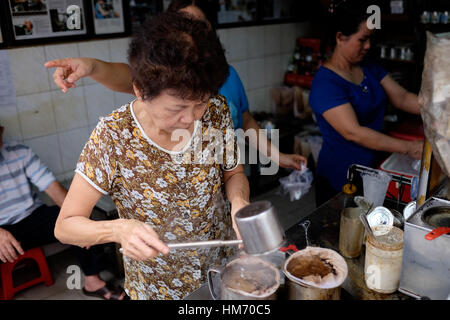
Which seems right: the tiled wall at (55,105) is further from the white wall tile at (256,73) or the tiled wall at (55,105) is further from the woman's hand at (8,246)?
the woman's hand at (8,246)

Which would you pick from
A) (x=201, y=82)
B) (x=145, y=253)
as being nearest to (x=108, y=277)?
(x=145, y=253)

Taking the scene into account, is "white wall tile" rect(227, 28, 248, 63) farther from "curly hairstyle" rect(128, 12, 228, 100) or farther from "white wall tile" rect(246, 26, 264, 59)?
"curly hairstyle" rect(128, 12, 228, 100)

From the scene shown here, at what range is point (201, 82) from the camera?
1.13 meters

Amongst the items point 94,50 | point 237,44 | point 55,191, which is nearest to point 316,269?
point 55,191

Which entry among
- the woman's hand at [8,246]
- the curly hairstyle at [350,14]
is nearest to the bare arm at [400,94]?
the curly hairstyle at [350,14]

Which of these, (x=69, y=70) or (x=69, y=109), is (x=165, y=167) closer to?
(x=69, y=70)

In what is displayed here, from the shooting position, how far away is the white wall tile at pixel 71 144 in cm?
327

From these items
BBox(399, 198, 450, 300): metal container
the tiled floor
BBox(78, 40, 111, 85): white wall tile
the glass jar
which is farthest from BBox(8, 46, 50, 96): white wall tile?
BBox(399, 198, 450, 300): metal container

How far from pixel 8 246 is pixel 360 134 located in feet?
7.45

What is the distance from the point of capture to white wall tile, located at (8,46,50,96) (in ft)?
9.50

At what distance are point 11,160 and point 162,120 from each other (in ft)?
6.46

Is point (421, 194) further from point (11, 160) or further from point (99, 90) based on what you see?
point (99, 90)

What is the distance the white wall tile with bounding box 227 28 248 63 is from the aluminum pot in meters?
3.28

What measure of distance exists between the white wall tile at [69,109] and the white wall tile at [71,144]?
0.05m
